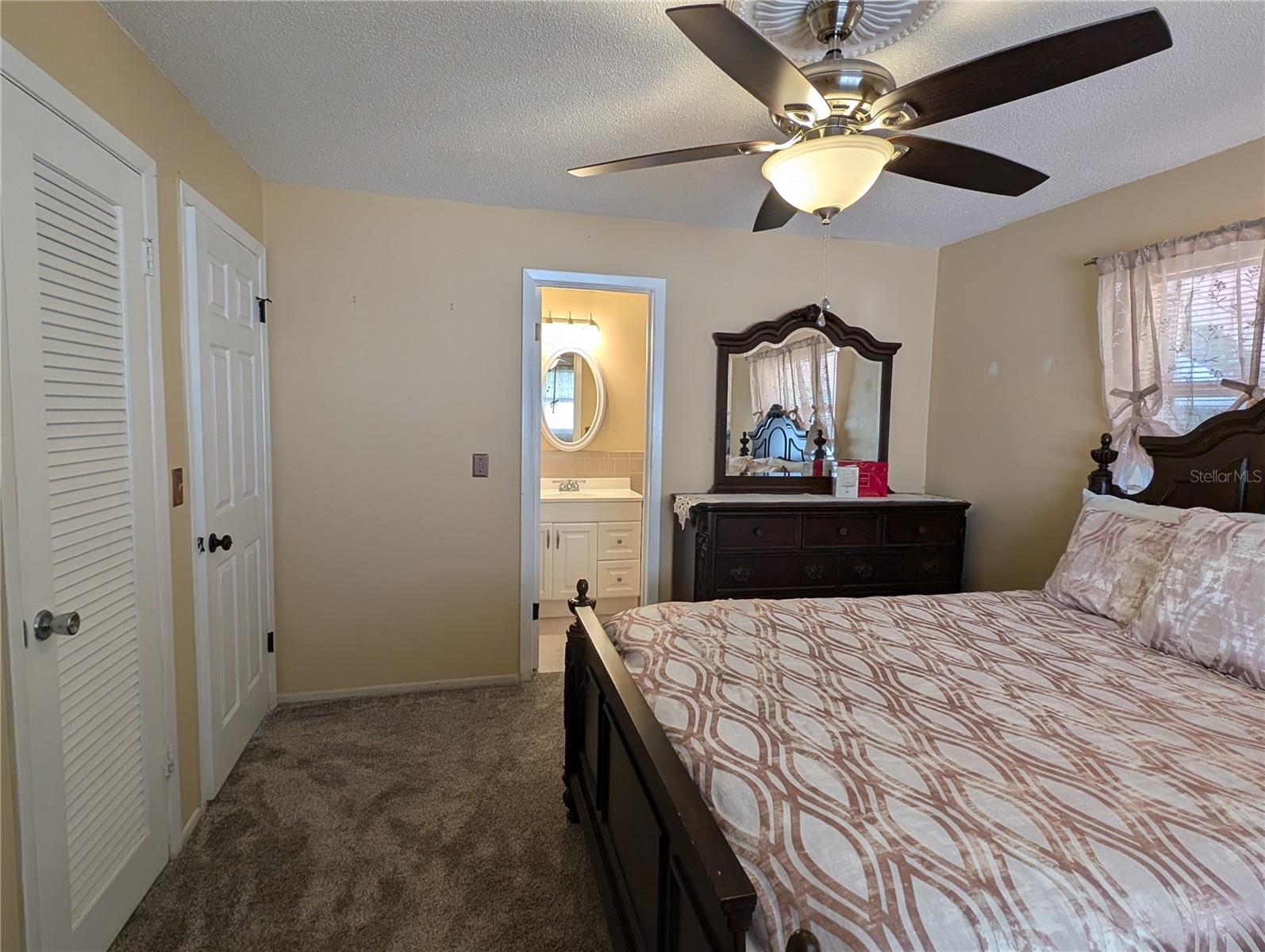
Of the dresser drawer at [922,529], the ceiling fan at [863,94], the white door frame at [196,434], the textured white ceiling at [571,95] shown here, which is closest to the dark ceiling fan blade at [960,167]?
the ceiling fan at [863,94]

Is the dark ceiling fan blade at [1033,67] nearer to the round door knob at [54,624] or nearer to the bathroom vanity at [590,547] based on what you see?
the round door knob at [54,624]

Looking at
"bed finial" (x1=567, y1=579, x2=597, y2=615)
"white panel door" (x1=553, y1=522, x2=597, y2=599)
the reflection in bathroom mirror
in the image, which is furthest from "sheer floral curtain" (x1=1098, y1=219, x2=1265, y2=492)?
"white panel door" (x1=553, y1=522, x2=597, y2=599)

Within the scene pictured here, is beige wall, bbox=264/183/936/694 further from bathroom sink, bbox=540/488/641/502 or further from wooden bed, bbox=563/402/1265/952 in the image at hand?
wooden bed, bbox=563/402/1265/952

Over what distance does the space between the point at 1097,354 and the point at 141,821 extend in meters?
3.81

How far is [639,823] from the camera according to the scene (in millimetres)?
1406

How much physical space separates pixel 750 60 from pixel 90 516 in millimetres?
1829

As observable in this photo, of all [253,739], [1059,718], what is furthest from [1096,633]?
[253,739]

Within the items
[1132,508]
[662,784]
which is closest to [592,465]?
[1132,508]

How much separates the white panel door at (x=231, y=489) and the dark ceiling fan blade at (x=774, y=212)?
1868mm

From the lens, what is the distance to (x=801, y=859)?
96 cm

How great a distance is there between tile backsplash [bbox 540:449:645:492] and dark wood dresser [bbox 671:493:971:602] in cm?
143

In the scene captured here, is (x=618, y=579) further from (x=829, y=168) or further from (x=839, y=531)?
(x=829, y=168)

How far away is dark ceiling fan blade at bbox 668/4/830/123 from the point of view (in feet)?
3.67

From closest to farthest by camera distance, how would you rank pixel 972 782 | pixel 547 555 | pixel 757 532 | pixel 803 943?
1. pixel 803 943
2. pixel 972 782
3. pixel 757 532
4. pixel 547 555
